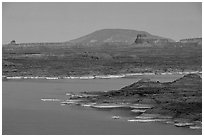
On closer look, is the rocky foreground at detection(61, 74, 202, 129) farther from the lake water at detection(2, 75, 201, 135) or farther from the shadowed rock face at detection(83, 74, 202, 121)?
the lake water at detection(2, 75, 201, 135)

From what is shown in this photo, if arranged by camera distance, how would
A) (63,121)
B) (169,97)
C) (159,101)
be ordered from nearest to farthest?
(63,121), (159,101), (169,97)

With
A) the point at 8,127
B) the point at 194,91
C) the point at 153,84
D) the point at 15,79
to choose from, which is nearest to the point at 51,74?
the point at 15,79

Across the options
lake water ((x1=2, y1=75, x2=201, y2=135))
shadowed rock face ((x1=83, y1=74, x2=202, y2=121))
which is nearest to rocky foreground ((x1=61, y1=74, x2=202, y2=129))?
shadowed rock face ((x1=83, y1=74, x2=202, y2=121))

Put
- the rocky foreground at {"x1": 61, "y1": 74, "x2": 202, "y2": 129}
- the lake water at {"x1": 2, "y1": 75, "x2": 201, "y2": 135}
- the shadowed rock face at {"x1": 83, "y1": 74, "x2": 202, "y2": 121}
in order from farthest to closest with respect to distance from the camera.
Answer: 1. the shadowed rock face at {"x1": 83, "y1": 74, "x2": 202, "y2": 121}
2. the rocky foreground at {"x1": 61, "y1": 74, "x2": 202, "y2": 129}
3. the lake water at {"x1": 2, "y1": 75, "x2": 201, "y2": 135}

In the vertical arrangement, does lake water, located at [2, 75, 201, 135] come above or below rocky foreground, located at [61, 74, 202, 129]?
below

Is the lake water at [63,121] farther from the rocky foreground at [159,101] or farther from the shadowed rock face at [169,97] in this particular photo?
the shadowed rock face at [169,97]

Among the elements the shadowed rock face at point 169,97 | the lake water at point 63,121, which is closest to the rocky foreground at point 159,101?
the shadowed rock face at point 169,97

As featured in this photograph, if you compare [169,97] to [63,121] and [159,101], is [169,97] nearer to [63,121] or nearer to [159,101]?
[159,101]

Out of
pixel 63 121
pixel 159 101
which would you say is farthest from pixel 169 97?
pixel 63 121

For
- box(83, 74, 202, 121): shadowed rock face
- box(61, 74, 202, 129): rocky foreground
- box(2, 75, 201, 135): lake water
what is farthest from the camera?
box(83, 74, 202, 121): shadowed rock face
